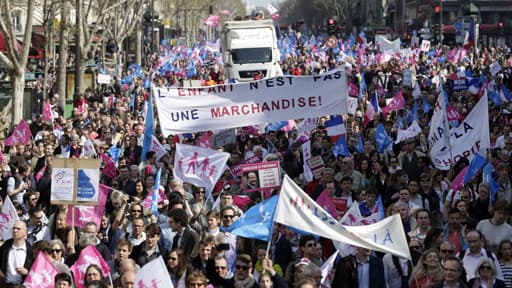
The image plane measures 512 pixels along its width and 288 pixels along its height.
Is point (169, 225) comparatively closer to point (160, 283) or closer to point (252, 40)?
point (160, 283)

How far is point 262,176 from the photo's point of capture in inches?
546

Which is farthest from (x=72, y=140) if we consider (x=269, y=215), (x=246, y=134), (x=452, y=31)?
(x=452, y=31)

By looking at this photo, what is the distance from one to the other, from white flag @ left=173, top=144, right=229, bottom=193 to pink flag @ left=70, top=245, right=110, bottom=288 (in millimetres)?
3876

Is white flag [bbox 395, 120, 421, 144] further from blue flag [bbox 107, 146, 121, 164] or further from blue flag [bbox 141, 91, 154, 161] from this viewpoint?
blue flag [bbox 107, 146, 121, 164]

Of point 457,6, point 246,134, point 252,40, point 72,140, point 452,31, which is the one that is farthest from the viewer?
point 457,6

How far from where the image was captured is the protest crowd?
33.6 ft

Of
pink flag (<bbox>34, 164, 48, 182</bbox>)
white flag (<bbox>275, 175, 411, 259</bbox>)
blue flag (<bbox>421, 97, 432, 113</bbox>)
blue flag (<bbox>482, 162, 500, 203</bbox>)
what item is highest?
white flag (<bbox>275, 175, 411, 259</bbox>)

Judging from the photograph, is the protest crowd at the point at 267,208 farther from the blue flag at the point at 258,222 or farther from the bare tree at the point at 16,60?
the bare tree at the point at 16,60

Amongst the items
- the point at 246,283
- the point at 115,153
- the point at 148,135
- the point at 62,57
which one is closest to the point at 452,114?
the point at 115,153

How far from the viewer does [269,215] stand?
11.0 meters

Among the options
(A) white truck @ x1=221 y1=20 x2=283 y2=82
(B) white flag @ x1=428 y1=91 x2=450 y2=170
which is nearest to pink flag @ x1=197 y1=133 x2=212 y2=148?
(B) white flag @ x1=428 y1=91 x2=450 y2=170

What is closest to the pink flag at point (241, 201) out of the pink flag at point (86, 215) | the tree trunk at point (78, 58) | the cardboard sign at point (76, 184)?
the pink flag at point (86, 215)

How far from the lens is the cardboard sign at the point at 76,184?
1231 cm

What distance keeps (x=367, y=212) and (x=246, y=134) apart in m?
8.12
